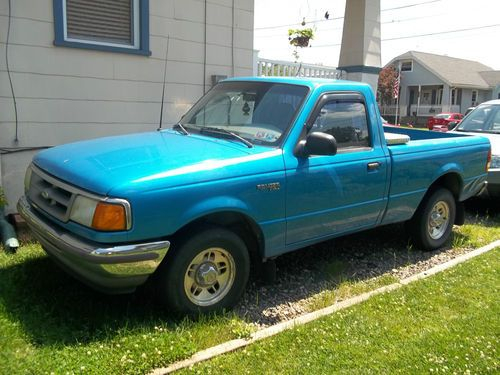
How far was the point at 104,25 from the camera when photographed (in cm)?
652

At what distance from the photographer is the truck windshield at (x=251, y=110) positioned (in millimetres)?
4277

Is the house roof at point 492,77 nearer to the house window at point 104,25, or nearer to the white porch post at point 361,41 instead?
the white porch post at point 361,41

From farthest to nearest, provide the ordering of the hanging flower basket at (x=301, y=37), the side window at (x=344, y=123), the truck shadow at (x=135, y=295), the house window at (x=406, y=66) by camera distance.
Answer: the house window at (x=406, y=66) → the hanging flower basket at (x=301, y=37) → the side window at (x=344, y=123) → the truck shadow at (x=135, y=295)

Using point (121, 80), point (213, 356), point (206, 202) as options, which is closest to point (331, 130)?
point (206, 202)

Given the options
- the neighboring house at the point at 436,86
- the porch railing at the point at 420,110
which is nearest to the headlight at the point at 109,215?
the porch railing at the point at 420,110

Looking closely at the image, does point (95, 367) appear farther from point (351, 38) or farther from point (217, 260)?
point (351, 38)

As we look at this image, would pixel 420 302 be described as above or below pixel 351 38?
below

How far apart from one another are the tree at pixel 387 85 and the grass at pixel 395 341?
1851 inches

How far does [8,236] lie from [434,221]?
184 inches

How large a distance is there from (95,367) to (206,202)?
4.19 ft

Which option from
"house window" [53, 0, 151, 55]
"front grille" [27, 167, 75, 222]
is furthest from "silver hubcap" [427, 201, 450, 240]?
"house window" [53, 0, 151, 55]

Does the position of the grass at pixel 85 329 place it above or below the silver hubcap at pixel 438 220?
below

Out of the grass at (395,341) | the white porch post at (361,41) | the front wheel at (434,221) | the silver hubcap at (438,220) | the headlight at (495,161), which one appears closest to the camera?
the grass at (395,341)

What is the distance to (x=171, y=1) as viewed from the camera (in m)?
6.99
